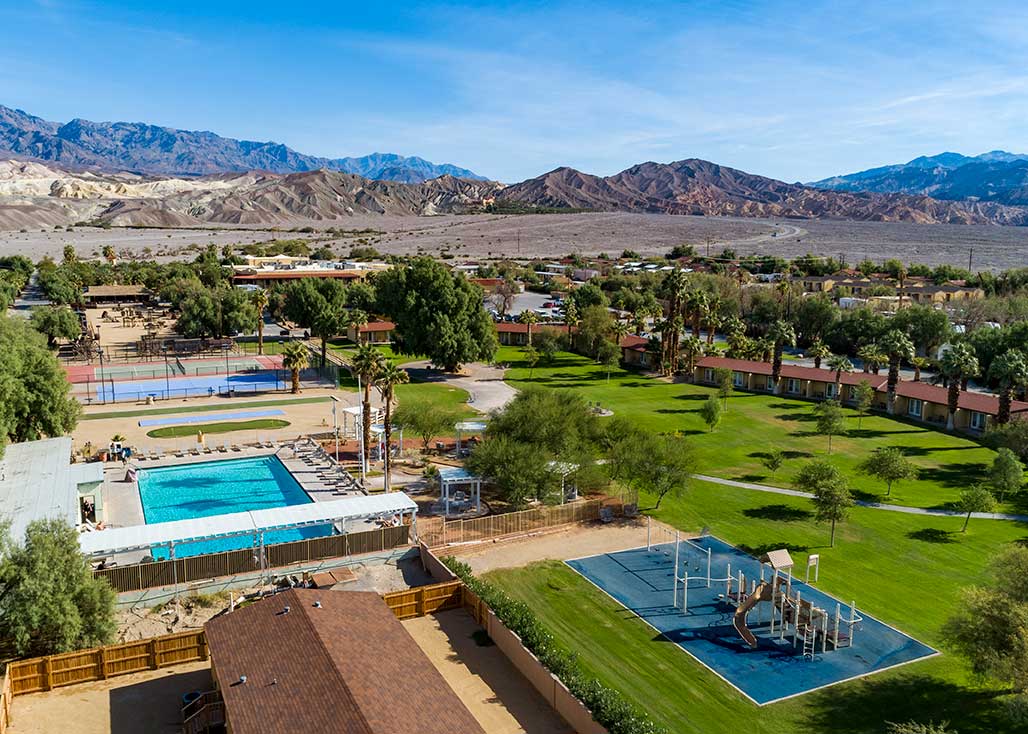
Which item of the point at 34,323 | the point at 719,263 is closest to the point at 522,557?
the point at 34,323

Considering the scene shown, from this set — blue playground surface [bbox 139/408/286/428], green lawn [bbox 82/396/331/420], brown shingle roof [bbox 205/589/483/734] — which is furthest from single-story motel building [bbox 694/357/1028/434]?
brown shingle roof [bbox 205/589/483/734]

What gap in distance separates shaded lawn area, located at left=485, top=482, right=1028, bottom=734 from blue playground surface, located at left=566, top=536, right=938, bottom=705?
51 cm

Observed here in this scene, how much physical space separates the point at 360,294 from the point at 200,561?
6762 cm

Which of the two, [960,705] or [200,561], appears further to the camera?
[200,561]

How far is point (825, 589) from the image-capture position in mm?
28672

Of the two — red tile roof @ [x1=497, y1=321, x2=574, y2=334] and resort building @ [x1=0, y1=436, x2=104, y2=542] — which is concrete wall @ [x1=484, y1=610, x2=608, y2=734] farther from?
red tile roof @ [x1=497, y1=321, x2=574, y2=334]

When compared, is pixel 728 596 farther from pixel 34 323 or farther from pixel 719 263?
pixel 719 263

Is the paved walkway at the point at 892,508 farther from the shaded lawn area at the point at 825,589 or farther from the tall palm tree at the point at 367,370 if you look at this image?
the tall palm tree at the point at 367,370

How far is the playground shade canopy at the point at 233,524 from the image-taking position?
2778 centimetres

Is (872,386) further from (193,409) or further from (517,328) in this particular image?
(193,409)

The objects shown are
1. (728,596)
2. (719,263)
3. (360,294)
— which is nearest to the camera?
(728,596)

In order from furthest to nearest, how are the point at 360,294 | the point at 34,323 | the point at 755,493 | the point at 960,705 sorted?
the point at 360,294, the point at 34,323, the point at 755,493, the point at 960,705

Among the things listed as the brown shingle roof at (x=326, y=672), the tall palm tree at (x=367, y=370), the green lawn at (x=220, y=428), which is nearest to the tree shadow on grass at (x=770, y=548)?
the brown shingle roof at (x=326, y=672)

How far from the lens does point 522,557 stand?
1237 inches
